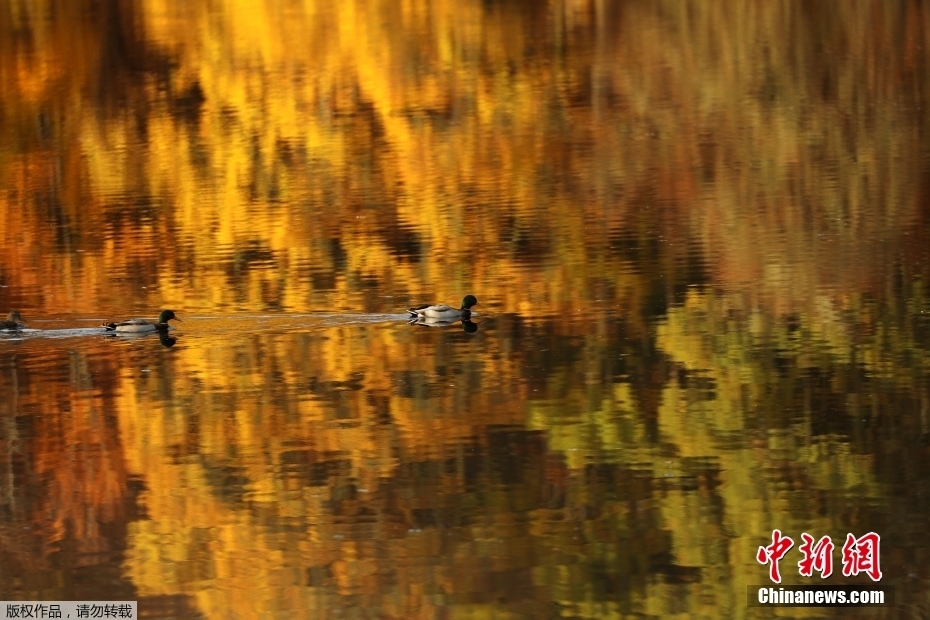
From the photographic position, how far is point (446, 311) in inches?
524

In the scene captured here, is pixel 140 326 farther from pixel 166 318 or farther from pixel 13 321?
pixel 13 321

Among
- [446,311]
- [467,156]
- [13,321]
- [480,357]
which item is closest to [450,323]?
[446,311]

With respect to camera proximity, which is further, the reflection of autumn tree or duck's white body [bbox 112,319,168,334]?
the reflection of autumn tree

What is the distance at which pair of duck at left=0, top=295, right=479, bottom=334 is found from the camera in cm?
1332

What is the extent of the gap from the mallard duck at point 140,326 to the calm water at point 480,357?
0.45 ft

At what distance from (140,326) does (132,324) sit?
91mm

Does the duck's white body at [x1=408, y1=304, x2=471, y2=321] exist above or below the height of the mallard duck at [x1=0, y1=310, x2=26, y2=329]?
below

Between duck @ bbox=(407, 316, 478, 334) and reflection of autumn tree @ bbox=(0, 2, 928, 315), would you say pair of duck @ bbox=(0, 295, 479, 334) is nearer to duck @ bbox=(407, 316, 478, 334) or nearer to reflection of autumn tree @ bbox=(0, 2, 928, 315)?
duck @ bbox=(407, 316, 478, 334)

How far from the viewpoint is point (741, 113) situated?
2430 cm

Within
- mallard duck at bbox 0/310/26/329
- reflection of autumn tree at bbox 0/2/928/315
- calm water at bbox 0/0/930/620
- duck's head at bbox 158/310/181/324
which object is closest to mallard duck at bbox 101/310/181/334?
duck's head at bbox 158/310/181/324

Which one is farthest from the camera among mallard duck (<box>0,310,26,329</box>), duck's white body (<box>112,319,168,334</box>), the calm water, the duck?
mallard duck (<box>0,310,26,329</box>)

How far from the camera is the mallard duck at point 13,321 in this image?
13.6 metres

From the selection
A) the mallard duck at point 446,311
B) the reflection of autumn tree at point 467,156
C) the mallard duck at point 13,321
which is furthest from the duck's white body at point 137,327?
the mallard duck at point 446,311

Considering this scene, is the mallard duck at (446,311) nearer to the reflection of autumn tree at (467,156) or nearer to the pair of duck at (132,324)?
the reflection of autumn tree at (467,156)
